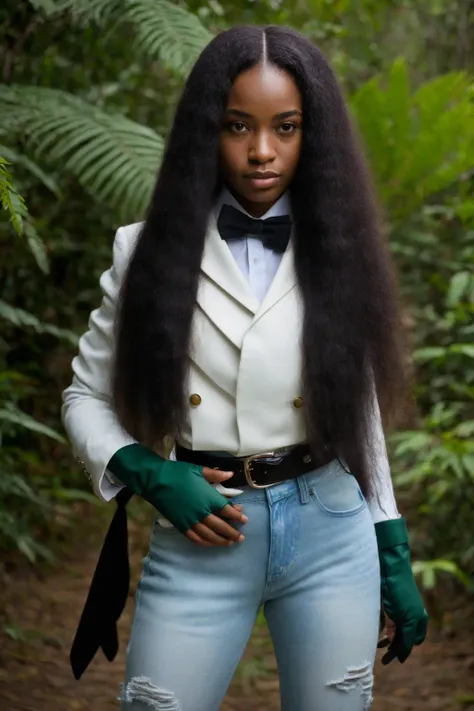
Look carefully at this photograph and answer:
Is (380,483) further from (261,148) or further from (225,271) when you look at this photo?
(261,148)

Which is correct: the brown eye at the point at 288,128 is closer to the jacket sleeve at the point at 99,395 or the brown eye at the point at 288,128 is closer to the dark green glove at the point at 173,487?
the jacket sleeve at the point at 99,395

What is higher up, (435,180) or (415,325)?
(435,180)

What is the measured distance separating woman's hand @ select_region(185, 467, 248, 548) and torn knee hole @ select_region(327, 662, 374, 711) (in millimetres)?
298

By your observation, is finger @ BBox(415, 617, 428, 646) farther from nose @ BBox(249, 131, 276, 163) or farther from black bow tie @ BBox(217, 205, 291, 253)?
nose @ BBox(249, 131, 276, 163)

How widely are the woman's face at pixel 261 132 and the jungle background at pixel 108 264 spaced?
1.16 metres

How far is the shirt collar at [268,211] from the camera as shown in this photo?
1834mm

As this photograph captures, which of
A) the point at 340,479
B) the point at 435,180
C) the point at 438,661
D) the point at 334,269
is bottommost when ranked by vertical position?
the point at 438,661

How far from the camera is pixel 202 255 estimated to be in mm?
1771

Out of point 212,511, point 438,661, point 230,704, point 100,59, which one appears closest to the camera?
point 212,511

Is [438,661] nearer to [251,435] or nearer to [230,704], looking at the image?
[230,704]

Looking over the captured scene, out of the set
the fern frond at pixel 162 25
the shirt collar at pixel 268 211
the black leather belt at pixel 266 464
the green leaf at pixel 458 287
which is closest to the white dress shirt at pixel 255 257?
the shirt collar at pixel 268 211

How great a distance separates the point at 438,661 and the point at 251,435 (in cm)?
242

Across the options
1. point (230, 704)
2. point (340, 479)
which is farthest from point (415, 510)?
point (340, 479)

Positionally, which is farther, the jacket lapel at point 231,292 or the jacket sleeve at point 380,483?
the jacket sleeve at point 380,483
